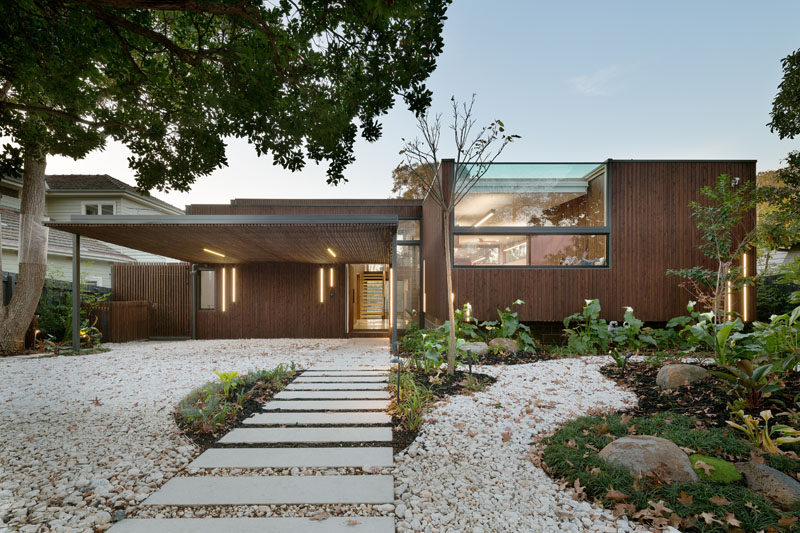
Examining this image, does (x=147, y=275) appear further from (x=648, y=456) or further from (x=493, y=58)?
(x=648, y=456)

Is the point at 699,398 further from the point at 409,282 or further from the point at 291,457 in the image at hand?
the point at 409,282

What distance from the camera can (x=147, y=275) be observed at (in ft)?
32.9

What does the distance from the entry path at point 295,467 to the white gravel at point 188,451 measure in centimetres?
12

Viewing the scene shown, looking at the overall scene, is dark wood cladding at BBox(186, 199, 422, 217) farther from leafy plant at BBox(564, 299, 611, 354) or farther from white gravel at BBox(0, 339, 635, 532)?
white gravel at BBox(0, 339, 635, 532)

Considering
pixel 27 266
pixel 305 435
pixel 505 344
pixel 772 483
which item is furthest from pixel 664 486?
pixel 27 266

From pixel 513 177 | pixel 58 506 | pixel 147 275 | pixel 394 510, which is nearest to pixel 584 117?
pixel 513 177

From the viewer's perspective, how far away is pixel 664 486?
2012mm

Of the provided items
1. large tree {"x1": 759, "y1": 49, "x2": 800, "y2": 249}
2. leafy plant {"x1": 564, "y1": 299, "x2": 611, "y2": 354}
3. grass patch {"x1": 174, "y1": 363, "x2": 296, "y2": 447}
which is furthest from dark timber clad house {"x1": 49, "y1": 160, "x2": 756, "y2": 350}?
grass patch {"x1": 174, "y1": 363, "x2": 296, "y2": 447}

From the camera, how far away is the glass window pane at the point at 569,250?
22.6 feet

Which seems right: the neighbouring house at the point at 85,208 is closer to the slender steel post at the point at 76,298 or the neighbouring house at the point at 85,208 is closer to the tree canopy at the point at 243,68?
the slender steel post at the point at 76,298

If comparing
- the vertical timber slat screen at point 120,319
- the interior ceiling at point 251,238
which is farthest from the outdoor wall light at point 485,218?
the vertical timber slat screen at point 120,319

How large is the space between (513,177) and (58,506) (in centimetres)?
684

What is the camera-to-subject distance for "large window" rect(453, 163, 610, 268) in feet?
22.2

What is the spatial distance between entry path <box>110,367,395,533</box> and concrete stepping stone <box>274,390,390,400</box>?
0.21ft
